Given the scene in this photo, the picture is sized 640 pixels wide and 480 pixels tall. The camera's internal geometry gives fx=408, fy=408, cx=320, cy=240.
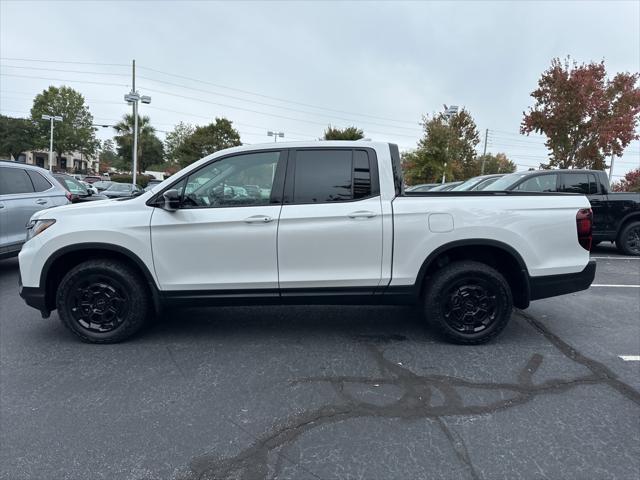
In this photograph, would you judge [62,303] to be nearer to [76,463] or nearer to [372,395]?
[76,463]

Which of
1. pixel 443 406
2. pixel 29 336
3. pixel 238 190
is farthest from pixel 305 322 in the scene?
pixel 29 336

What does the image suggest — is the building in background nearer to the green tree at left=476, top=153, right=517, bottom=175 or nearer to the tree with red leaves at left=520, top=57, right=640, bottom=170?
the green tree at left=476, top=153, right=517, bottom=175

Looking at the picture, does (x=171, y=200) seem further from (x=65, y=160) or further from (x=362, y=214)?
(x=65, y=160)

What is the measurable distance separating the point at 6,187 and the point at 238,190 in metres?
5.22

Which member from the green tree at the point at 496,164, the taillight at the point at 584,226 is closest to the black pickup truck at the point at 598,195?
the taillight at the point at 584,226

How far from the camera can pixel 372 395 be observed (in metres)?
3.00

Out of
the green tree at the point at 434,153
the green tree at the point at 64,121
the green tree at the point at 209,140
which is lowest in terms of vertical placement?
the green tree at the point at 434,153

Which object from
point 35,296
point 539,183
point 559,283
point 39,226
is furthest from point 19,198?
point 539,183

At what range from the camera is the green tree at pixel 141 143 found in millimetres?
50281

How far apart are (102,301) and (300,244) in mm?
1963

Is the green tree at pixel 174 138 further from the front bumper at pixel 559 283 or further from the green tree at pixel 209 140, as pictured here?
the front bumper at pixel 559 283

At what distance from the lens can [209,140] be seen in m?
45.2

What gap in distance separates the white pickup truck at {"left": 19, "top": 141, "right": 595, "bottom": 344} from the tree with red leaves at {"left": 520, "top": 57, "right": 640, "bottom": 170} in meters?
19.0

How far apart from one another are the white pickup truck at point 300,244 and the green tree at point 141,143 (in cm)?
5158
